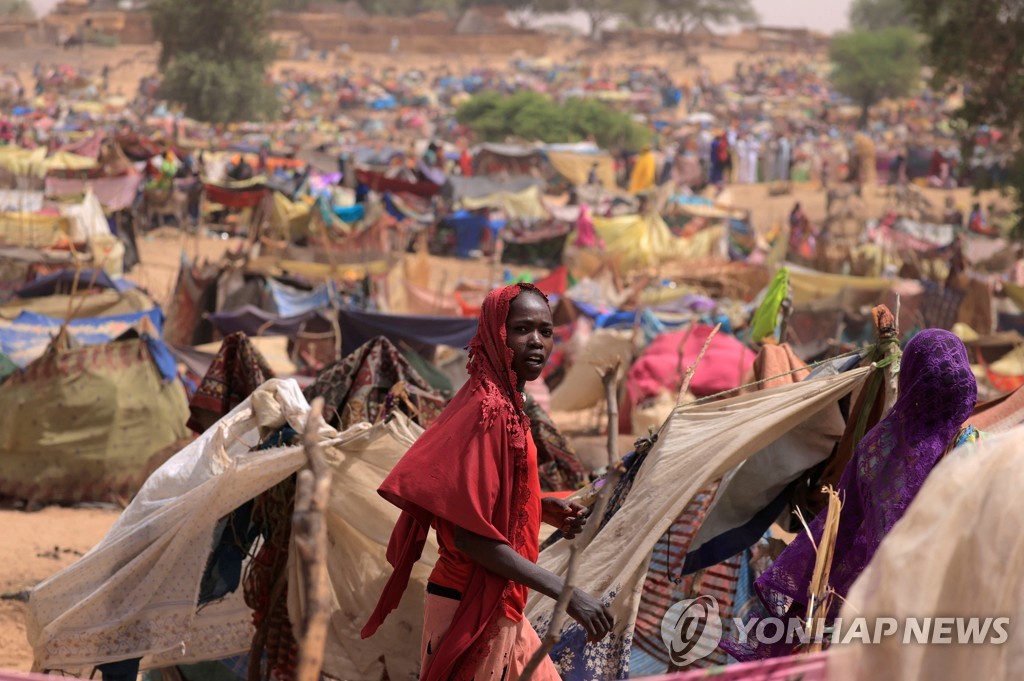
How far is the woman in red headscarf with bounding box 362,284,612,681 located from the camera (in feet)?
8.00

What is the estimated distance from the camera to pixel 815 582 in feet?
7.27

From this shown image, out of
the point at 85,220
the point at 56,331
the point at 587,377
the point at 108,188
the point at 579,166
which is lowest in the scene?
the point at 579,166

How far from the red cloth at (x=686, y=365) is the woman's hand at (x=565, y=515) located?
536 cm

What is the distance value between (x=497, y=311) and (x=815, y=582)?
0.83 m

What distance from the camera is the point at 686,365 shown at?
955 cm

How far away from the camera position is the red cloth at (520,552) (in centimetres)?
253

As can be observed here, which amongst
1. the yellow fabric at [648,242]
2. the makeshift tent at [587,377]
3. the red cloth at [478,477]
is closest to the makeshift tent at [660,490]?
the red cloth at [478,477]

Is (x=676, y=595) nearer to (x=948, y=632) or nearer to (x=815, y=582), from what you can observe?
(x=815, y=582)

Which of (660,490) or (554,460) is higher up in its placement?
(660,490)

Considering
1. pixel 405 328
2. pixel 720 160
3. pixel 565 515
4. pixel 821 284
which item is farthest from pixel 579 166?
pixel 565 515

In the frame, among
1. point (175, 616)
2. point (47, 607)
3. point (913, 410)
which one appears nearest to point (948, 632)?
point (913, 410)

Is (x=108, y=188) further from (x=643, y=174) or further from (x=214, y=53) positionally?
(x=214, y=53)

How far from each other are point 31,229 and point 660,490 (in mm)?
13069

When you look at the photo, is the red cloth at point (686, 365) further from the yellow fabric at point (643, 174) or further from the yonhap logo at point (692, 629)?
the yellow fabric at point (643, 174)
